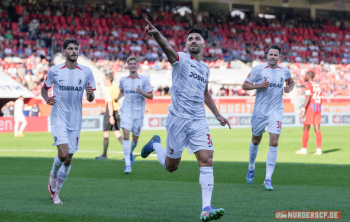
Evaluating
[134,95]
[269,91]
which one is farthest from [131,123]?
[269,91]

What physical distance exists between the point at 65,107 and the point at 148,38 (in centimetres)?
3434

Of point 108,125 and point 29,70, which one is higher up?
point 29,70

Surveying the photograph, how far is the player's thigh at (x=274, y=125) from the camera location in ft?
29.0

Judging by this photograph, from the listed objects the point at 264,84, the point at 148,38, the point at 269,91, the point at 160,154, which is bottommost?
the point at 160,154

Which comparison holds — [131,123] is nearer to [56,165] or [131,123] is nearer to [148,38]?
[56,165]

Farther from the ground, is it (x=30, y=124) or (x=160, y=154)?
(x=160, y=154)

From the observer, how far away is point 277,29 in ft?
163

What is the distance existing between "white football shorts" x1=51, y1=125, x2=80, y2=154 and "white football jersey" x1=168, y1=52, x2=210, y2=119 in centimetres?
184

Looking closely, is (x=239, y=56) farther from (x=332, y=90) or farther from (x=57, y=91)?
(x=57, y=91)

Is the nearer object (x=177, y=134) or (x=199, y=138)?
(x=199, y=138)

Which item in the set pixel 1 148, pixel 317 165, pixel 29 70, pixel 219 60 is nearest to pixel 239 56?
pixel 219 60

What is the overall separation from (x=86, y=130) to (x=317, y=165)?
1708 centimetres

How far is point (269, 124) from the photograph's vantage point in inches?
351

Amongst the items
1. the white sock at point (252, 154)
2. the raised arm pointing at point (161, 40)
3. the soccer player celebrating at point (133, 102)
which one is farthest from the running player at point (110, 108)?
the raised arm pointing at point (161, 40)
